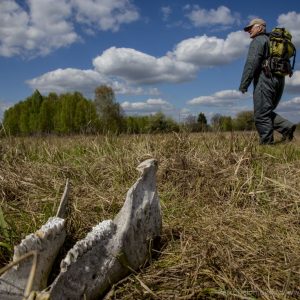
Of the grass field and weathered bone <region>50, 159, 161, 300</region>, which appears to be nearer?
weathered bone <region>50, 159, 161, 300</region>

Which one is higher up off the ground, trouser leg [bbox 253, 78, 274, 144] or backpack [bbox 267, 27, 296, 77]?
backpack [bbox 267, 27, 296, 77]

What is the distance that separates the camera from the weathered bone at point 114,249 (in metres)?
1.66

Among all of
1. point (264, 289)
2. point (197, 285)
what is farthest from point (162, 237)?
point (264, 289)

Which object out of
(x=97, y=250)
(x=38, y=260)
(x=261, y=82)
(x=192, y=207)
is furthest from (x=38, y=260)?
(x=261, y=82)

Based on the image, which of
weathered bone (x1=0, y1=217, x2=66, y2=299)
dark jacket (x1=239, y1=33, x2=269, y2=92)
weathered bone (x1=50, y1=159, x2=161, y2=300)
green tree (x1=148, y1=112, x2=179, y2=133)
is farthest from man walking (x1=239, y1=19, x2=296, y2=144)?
weathered bone (x1=0, y1=217, x2=66, y2=299)

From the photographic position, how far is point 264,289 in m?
1.86

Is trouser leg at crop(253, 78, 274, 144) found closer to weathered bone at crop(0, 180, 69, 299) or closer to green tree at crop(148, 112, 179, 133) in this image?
green tree at crop(148, 112, 179, 133)

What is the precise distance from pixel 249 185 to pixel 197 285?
145 cm

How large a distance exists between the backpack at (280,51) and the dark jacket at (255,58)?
0.34ft

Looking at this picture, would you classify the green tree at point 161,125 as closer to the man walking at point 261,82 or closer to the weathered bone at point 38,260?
the man walking at point 261,82

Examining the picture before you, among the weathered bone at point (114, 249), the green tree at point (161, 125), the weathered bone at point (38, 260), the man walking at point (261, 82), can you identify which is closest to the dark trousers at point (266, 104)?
the man walking at point (261, 82)

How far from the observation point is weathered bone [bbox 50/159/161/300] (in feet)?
5.44

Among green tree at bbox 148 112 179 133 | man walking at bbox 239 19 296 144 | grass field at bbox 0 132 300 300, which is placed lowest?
grass field at bbox 0 132 300 300

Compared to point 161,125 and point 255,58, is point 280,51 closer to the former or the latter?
point 255,58
